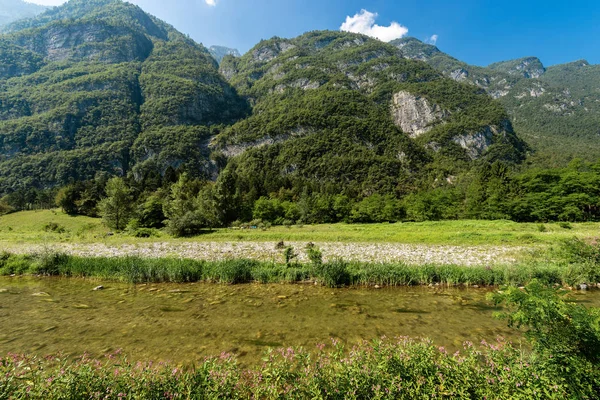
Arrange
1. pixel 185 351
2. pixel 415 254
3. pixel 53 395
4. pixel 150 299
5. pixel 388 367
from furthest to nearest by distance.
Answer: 1. pixel 415 254
2. pixel 150 299
3. pixel 185 351
4. pixel 388 367
5. pixel 53 395

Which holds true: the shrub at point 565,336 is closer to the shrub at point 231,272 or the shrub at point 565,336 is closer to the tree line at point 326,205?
the shrub at point 231,272

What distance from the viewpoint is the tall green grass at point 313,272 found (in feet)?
57.3

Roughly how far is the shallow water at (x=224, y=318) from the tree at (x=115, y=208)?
132 feet

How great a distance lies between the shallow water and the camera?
10242mm

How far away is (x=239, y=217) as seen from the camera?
75.9 m

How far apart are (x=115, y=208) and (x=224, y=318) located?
176ft

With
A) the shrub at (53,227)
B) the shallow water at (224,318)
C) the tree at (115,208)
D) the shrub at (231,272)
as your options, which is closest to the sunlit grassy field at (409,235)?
the shrub at (53,227)

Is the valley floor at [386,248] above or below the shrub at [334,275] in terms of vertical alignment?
below

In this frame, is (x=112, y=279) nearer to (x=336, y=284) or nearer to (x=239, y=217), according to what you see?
(x=336, y=284)

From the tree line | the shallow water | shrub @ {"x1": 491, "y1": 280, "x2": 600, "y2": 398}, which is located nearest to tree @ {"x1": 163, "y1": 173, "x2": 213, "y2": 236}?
the tree line

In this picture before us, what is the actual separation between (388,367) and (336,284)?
42.2 feet

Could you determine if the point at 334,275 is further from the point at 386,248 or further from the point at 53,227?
the point at 53,227

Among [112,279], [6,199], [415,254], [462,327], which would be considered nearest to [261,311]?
[462,327]

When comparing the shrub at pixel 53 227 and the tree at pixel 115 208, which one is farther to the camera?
the shrub at pixel 53 227
